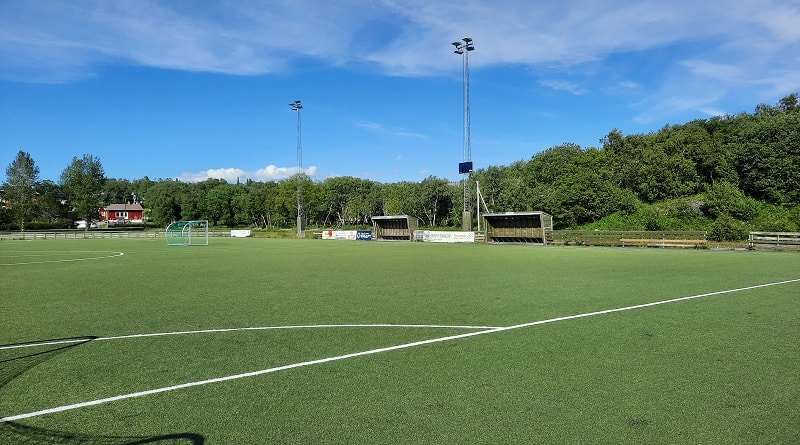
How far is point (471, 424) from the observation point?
4.52 metres

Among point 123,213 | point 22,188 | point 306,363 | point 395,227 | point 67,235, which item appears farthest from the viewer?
point 123,213

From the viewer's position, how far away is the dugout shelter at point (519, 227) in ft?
133

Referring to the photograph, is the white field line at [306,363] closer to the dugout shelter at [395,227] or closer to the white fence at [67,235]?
the dugout shelter at [395,227]

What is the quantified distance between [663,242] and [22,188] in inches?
4131

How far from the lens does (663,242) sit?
36031 millimetres

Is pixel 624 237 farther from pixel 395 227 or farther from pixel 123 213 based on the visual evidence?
pixel 123 213

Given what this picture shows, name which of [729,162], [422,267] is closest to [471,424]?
[422,267]

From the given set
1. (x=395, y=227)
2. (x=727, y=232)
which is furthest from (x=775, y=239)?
(x=395, y=227)

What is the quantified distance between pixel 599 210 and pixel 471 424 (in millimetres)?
67319

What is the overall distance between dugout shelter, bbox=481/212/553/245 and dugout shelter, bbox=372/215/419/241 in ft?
30.3

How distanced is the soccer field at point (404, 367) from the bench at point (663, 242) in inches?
907

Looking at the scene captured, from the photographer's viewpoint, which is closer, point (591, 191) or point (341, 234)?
point (341, 234)

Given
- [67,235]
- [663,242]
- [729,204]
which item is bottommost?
[663,242]

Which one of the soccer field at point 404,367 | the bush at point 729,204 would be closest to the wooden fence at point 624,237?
the bush at point 729,204
